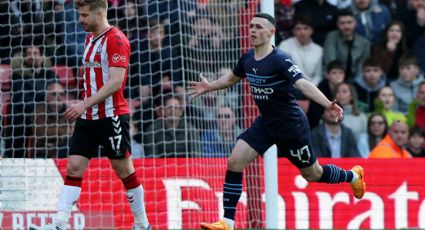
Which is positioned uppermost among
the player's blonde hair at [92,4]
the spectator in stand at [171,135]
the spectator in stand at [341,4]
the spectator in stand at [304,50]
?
the spectator in stand at [341,4]

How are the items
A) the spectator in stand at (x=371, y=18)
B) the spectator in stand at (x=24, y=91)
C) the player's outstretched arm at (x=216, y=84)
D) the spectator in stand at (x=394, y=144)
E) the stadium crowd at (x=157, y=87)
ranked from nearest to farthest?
the player's outstretched arm at (x=216, y=84) → the stadium crowd at (x=157, y=87) → the spectator in stand at (x=24, y=91) → the spectator in stand at (x=394, y=144) → the spectator in stand at (x=371, y=18)

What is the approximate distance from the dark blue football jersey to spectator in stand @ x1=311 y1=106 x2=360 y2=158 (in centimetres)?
432

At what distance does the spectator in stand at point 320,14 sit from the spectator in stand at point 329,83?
0.57m

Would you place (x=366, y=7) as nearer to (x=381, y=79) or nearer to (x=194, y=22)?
(x=381, y=79)

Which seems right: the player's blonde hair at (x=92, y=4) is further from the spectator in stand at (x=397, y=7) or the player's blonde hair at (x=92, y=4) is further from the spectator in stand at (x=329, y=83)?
the spectator in stand at (x=397, y=7)

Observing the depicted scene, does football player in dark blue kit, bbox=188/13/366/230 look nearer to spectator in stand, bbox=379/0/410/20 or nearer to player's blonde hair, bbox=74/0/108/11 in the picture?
player's blonde hair, bbox=74/0/108/11

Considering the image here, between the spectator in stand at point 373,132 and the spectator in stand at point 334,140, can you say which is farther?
the spectator in stand at point 373,132

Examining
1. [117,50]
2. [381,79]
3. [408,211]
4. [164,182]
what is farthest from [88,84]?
[381,79]

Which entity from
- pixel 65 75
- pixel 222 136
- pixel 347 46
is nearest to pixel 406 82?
pixel 347 46

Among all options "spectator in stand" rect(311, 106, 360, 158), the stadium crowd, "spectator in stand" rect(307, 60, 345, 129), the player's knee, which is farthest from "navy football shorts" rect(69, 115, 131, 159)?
"spectator in stand" rect(307, 60, 345, 129)

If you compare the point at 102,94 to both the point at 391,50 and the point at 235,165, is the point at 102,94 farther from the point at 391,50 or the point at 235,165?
the point at 391,50

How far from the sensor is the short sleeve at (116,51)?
9.63m

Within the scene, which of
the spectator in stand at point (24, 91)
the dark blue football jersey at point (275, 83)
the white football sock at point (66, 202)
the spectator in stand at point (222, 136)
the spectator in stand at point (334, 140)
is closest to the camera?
the white football sock at point (66, 202)

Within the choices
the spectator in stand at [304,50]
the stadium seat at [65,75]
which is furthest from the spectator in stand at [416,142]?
the stadium seat at [65,75]
